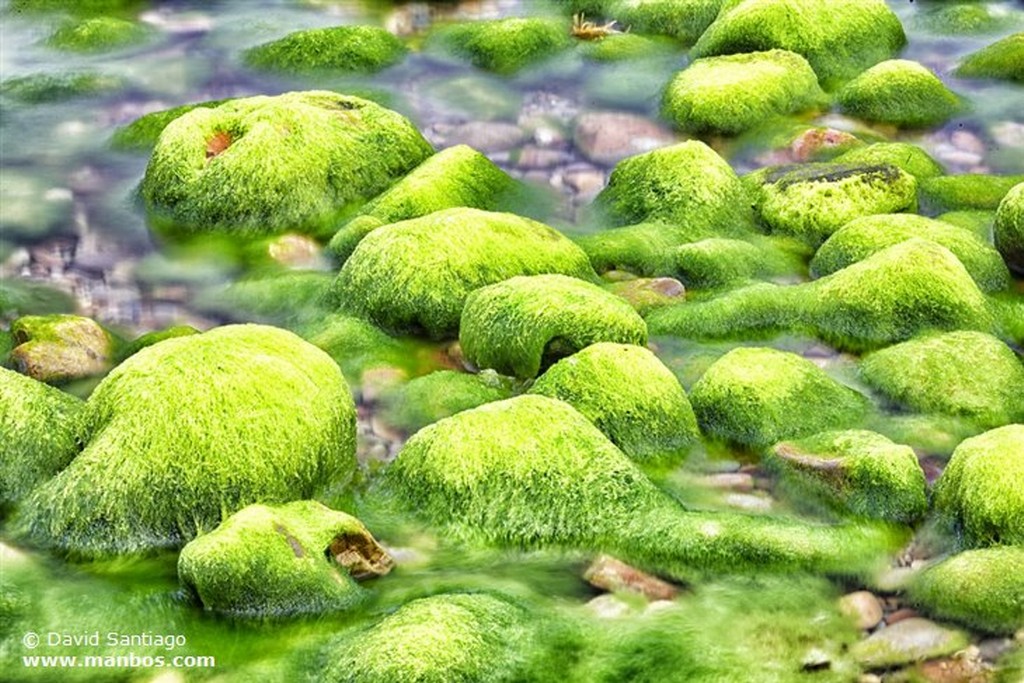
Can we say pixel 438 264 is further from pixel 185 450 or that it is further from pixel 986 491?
pixel 986 491

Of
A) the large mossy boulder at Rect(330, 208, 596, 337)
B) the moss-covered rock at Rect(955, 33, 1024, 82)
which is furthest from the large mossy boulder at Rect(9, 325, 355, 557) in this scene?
the moss-covered rock at Rect(955, 33, 1024, 82)

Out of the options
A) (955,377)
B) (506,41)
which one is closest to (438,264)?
(955,377)

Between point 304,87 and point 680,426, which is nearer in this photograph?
point 680,426

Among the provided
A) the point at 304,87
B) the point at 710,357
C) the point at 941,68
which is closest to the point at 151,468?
the point at 710,357

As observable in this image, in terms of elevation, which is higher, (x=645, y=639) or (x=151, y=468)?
(x=151, y=468)

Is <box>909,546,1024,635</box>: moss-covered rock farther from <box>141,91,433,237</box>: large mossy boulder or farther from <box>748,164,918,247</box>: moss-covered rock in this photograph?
<box>141,91,433,237</box>: large mossy boulder

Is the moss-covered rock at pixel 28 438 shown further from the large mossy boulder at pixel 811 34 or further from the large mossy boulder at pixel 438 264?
the large mossy boulder at pixel 811 34

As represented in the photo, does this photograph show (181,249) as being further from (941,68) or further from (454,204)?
(941,68)
